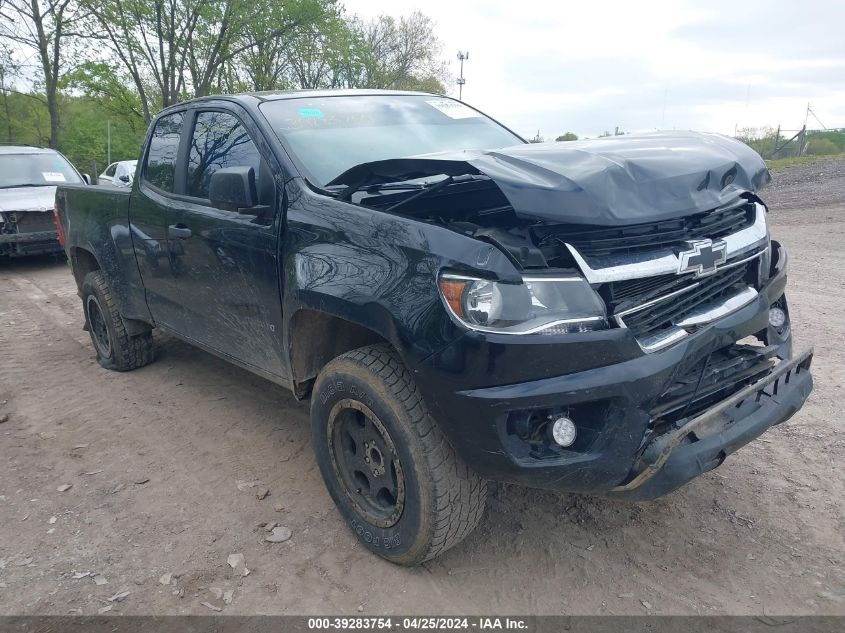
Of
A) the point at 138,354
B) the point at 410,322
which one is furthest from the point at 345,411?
the point at 138,354

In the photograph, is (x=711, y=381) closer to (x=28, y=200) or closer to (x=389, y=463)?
(x=389, y=463)

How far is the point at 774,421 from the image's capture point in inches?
98.5

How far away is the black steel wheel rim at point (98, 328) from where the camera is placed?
17.0ft

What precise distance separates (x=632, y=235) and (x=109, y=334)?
4.21 metres

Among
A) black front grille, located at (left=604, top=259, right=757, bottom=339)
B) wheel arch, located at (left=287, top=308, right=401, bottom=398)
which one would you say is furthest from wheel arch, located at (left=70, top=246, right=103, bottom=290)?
black front grille, located at (left=604, top=259, right=757, bottom=339)

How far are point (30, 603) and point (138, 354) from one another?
2.74 meters

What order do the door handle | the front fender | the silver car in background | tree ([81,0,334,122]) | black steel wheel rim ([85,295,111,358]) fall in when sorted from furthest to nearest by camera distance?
tree ([81,0,334,122]), the silver car in background, black steel wheel rim ([85,295,111,358]), the door handle, the front fender

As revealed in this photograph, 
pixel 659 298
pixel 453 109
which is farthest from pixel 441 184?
pixel 453 109

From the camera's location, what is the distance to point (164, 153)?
4.17 m

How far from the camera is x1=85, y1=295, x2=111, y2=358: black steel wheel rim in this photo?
17.0 ft

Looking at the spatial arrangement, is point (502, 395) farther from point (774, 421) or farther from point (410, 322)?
point (774, 421)

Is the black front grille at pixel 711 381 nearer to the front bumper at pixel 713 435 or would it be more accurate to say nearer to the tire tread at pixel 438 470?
the front bumper at pixel 713 435

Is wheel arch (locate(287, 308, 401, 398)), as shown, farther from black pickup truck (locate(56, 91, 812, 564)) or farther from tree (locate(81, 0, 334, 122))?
tree (locate(81, 0, 334, 122))

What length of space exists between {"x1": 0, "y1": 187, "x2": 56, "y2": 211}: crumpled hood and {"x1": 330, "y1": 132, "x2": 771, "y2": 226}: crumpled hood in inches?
330
